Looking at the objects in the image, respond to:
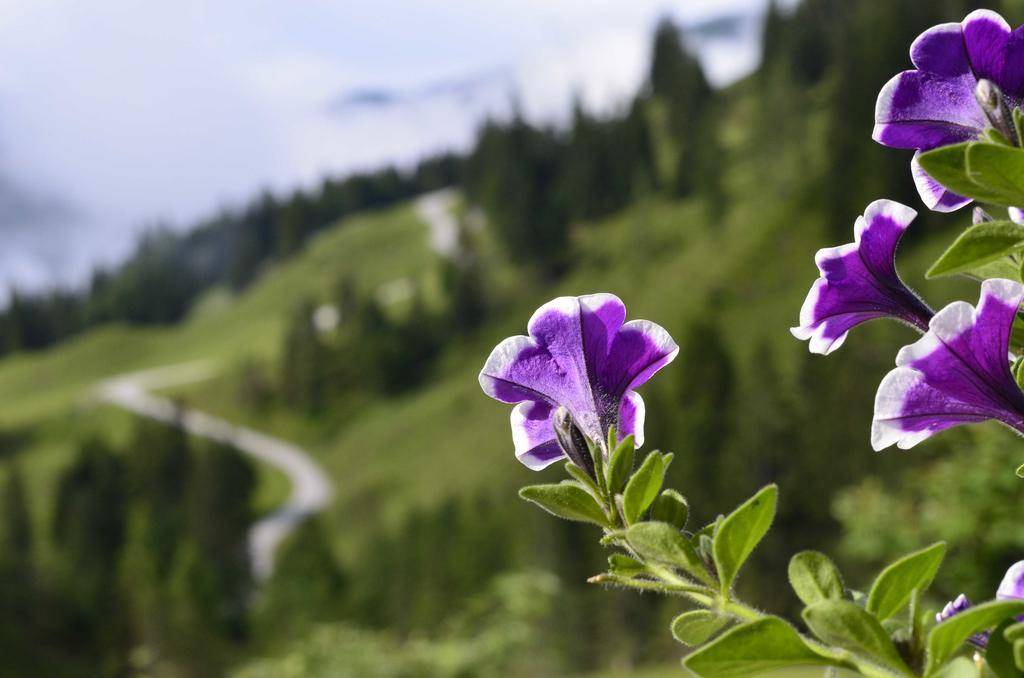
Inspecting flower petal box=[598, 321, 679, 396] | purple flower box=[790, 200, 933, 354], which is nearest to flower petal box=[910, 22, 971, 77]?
purple flower box=[790, 200, 933, 354]

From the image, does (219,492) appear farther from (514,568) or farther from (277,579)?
(514,568)

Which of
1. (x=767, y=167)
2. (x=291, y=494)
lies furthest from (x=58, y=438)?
(x=767, y=167)

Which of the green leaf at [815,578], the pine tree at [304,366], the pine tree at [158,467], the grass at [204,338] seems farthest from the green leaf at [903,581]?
the grass at [204,338]

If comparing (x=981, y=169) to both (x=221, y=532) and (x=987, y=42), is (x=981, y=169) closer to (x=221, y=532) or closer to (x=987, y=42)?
(x=987, y=42)

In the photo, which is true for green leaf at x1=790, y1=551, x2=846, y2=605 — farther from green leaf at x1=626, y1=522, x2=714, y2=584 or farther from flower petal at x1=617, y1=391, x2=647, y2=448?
flower petal at x1=617, y1=391, x2=647, y2=448

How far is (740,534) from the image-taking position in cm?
86

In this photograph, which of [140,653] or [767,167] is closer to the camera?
[140,653]

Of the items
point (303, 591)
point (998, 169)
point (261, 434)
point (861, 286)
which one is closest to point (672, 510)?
point (861, 286)

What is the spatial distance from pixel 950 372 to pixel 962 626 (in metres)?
0.23

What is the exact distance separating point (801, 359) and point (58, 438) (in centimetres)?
6046

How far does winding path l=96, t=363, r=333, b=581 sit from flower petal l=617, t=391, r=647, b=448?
51.2m

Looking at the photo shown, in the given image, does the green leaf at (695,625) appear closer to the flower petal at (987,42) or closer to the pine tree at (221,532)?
the flower petal at (987,42)

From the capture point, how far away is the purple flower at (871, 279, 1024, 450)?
0.83 meters

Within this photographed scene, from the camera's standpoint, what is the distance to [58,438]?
76.4m
